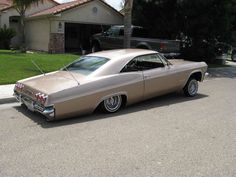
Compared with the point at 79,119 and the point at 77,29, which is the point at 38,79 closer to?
the point at 79,119

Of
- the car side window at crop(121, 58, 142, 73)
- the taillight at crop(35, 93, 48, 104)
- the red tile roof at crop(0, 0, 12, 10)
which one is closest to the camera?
the taillight at crop(35, 93, 48, 104)

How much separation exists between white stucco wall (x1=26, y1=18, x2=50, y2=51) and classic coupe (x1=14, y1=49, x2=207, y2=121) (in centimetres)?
1595

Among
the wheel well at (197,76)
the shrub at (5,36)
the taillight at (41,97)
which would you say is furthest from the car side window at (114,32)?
the taillight at (41,97)

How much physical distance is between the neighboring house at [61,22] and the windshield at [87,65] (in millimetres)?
14776

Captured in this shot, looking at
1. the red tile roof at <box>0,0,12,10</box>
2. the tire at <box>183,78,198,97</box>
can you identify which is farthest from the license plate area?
the red tile roof at <box>0,0,12,10</box>

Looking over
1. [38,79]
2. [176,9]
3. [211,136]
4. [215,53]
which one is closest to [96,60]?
[38,79]

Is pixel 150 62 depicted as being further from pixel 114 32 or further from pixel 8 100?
pixel 114 32

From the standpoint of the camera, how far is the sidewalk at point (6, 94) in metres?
8.82

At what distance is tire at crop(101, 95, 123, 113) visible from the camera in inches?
304

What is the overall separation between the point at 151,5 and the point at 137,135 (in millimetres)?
14446

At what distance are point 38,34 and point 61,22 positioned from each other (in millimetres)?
2851

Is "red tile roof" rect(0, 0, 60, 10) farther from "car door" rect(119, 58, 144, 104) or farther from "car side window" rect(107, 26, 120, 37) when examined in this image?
"car door" rect(119, 58, 144, 104)

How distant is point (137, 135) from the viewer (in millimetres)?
6305

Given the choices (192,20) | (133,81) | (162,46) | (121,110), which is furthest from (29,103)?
(192,20)
